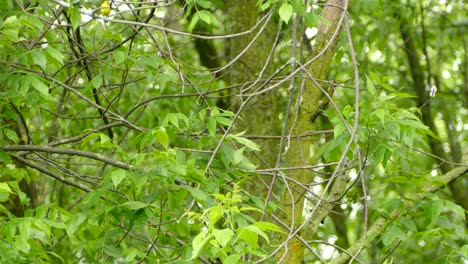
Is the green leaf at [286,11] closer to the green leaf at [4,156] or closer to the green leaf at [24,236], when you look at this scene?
the green leaf at [24,236]

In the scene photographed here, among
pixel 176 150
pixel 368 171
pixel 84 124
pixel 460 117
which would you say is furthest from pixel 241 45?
pixel 460 117

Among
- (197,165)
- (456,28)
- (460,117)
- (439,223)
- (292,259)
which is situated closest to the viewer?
(197,165)

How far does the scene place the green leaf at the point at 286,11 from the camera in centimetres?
320

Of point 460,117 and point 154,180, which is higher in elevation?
point 154,180

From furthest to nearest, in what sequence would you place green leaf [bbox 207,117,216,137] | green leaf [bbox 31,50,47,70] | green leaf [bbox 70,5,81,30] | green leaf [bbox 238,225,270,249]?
green leaf [bbox 31,50,47,70], green leaf [bbox 207,117,216,137], green leaf [bbox 70,5,81,30], green leaf [bbox 238,225,270,249]

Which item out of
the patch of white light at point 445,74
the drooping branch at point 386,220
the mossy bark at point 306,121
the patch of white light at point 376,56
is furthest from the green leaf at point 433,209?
the patch of white light at point 445,74

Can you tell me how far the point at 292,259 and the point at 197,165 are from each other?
1.20 metres

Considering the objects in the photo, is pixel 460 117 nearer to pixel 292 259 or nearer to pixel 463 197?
pixel 463 197

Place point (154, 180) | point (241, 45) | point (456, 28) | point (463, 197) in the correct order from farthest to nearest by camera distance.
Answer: point (456, 28) < point (463, 197) < point (241, 45) < point (154, 180)

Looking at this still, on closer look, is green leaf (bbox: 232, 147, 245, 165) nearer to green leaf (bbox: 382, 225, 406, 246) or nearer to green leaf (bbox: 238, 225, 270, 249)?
green leaf (bbox: 238, 225, 270, 249)

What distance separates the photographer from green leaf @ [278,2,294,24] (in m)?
3.20

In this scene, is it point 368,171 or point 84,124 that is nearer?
point 84,124

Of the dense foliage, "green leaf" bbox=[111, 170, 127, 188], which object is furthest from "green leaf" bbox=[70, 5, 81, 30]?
"green leaf" bbox=[111, 170, 127, 188]

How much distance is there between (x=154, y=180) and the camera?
3623mm
